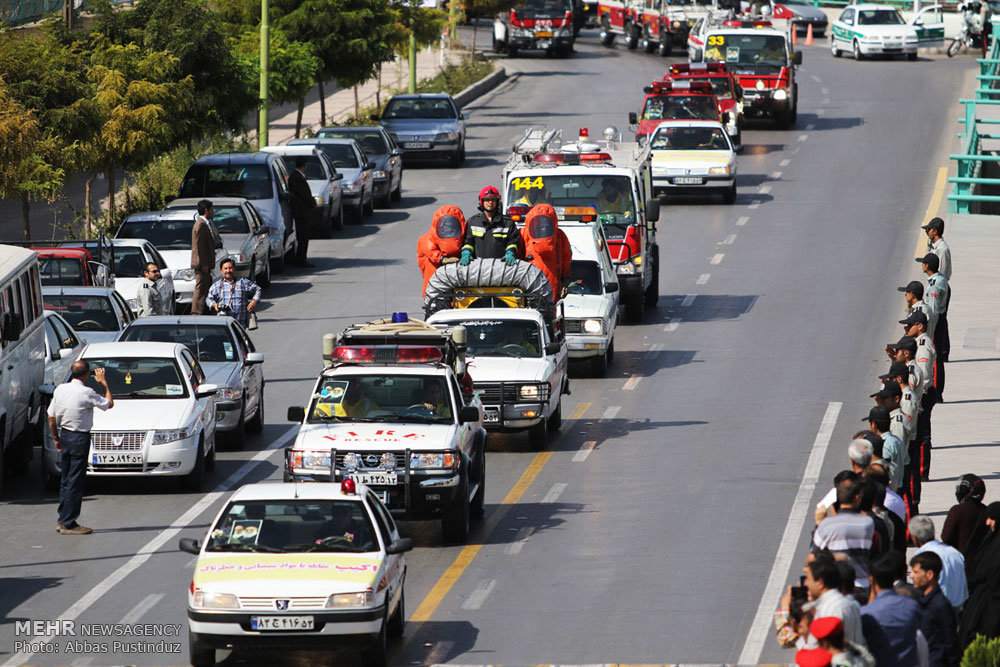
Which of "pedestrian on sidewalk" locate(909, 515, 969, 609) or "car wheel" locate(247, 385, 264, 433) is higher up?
"pedestrian on sidewalk" locate(909, 515, 969, 609)

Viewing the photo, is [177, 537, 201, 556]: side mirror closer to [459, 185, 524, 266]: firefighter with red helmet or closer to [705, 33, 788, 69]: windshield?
[459, 185, 524, 266]: firefighter with red helmet

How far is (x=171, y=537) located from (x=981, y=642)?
896cm

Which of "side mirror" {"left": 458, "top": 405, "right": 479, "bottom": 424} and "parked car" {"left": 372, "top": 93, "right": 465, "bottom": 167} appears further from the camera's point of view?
"parked car" {"left": 372, "top": 93, "right": 465, "bottom": 167}

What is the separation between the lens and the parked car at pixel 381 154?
42562mm

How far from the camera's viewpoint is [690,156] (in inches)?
1624

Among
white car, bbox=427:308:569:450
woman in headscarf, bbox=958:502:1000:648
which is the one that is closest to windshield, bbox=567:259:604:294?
white car, bbox=427:308:569:450

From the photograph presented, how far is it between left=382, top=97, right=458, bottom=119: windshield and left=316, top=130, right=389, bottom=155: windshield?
18.0 ft

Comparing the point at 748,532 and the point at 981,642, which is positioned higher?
the point at 981,642

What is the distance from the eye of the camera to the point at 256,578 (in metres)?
13.6

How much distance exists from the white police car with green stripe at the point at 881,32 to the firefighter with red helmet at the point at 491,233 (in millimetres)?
46273

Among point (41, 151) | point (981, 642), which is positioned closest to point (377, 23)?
point (41, 151)

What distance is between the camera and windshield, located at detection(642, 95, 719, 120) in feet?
149

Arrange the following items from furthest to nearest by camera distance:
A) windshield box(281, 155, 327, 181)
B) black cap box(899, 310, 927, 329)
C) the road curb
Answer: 1. the road curb
2. windshield box(281, 155, 327, 181)
3. black cap box(899, 310, 927, 329)

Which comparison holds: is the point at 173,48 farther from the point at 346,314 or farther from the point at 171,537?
the point at 171,537
